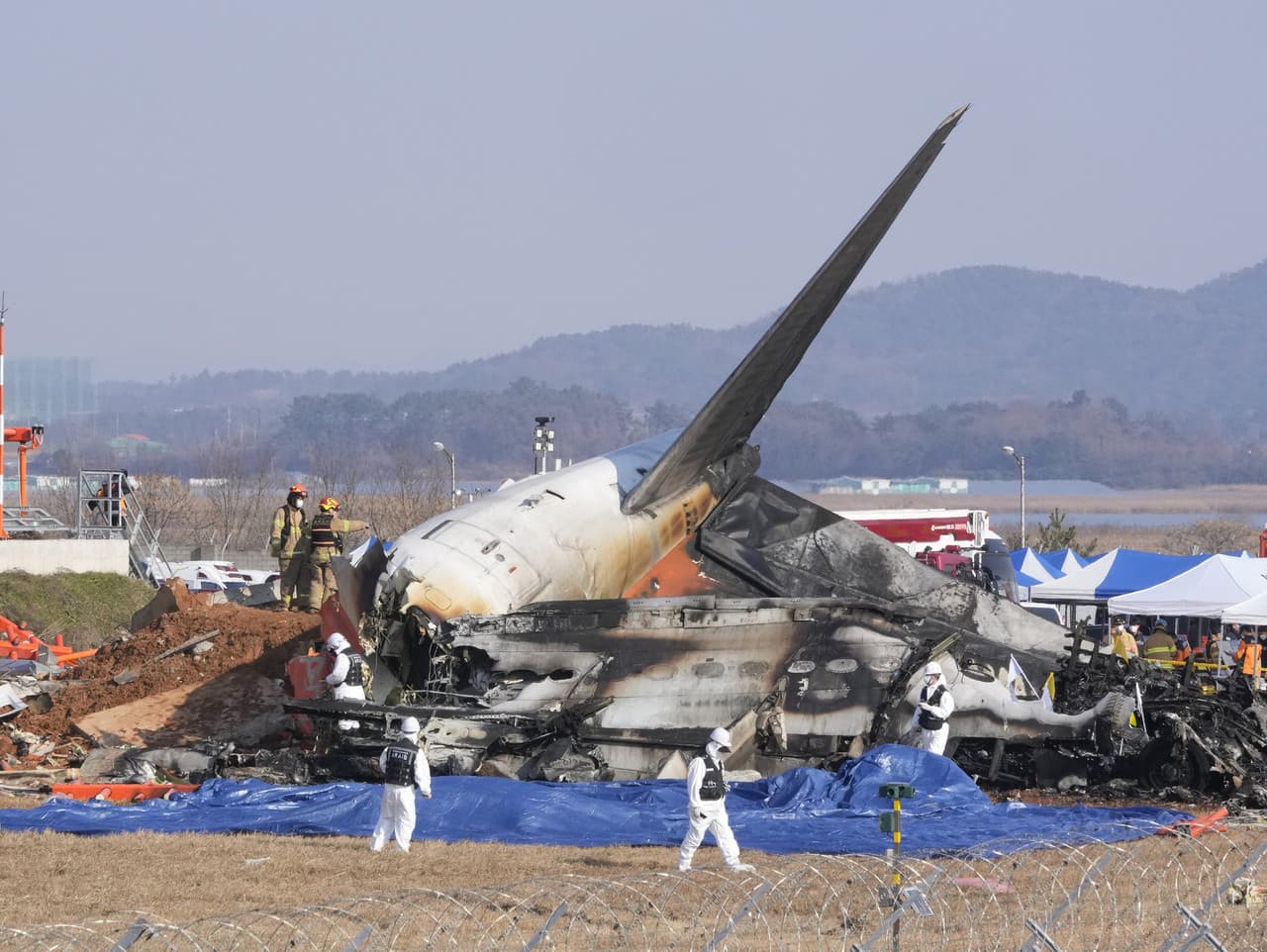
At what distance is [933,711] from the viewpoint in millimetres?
21125

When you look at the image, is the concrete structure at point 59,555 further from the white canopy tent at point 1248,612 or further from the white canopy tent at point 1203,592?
the white canopy tent at point 1248,612

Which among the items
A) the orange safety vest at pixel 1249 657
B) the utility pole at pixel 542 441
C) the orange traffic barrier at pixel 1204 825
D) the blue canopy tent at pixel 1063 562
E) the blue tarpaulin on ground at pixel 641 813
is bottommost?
the orange safety vest at pixel 1249 657

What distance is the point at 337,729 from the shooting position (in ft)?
68.4

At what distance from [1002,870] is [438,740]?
790cm

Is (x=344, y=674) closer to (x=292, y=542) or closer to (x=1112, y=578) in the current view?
(x=292, y=542)

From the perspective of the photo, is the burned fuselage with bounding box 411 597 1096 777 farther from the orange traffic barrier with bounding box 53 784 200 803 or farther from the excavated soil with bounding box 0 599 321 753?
the excavated soil with bounding box 0 599 321 753

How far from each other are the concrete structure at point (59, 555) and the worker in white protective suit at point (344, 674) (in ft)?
84.8

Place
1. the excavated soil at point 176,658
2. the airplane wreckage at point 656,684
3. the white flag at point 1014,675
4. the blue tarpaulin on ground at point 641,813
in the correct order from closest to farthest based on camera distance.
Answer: the blue tarpaulin on ground at point 641,813, the airplane wreckage at point 656,684, the white flag at point 1014,675, the excavated soil at point 176,658

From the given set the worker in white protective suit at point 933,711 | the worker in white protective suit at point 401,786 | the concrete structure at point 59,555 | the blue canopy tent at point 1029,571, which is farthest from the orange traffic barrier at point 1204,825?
the concrete structure at point 59,555

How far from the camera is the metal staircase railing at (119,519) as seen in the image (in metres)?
47.6

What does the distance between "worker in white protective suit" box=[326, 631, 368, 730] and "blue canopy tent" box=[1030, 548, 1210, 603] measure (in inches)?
1139

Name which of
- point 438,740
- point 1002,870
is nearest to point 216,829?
point 438,740

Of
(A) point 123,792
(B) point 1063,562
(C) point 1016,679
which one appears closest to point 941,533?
(B) point 1063,562

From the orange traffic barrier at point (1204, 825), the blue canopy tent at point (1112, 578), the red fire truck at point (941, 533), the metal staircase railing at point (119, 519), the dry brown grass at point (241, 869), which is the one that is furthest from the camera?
the red fire truck at point (941, 533)
